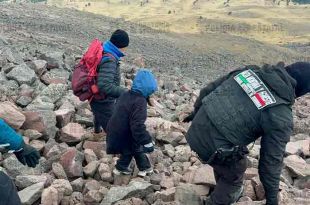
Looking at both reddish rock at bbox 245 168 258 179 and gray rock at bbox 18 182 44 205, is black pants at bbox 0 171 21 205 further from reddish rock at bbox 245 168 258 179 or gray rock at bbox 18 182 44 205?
reddish rock at bbox 245 168 258 179

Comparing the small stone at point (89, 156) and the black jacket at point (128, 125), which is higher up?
the black jacket at point (128, 125)

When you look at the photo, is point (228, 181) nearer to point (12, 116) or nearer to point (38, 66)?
point (12, 116)

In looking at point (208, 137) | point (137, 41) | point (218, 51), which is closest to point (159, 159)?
point (208, 137)

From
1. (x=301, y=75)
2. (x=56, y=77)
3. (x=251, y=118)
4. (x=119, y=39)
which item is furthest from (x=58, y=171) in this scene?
(x=56, y=77)

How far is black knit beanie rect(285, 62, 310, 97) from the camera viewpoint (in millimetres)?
4254

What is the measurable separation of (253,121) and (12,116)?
356cm

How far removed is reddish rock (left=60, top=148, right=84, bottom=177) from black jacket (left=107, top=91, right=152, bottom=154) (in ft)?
1.60

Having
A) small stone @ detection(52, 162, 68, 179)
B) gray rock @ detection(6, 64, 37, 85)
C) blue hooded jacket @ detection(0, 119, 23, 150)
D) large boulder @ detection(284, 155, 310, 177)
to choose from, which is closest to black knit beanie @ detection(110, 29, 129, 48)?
small stone @ detection(52, 162, 68, 179)

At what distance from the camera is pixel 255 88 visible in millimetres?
4312

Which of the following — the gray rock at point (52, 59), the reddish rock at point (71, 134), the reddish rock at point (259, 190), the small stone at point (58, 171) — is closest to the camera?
the reddish rock at point (259, 190)

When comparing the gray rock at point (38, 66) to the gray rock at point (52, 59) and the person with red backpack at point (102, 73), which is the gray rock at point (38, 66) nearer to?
the gray rock at point (52, 59)

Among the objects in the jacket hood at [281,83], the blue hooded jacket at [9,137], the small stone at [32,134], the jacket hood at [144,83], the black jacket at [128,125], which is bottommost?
the small stone at [32,134]

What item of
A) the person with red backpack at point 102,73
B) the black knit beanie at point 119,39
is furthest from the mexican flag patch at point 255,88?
the black knit beanie at point 119,39

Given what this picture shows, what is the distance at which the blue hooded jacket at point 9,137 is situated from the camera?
12.9ft
